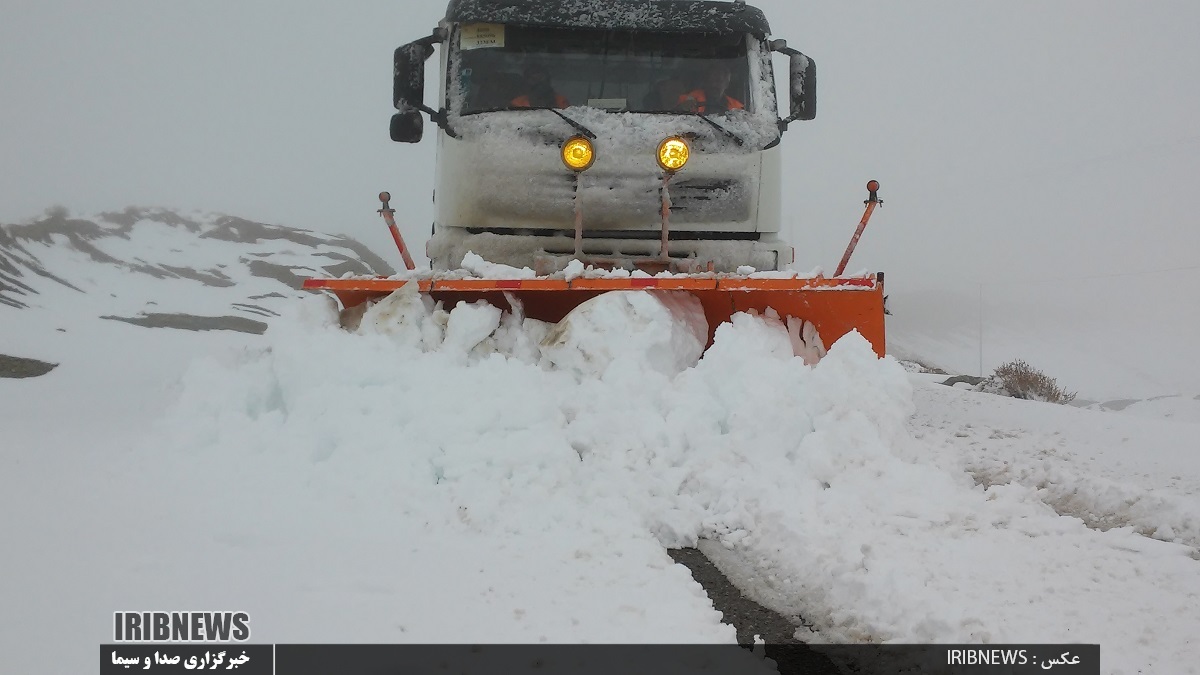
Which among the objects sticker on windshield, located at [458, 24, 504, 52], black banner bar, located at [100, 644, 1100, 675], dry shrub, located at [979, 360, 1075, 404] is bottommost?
dry shrub, located at [979, 360, 1075, 404]

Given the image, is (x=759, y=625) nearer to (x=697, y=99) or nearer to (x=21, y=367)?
(x=697, y=99)

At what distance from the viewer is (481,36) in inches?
227

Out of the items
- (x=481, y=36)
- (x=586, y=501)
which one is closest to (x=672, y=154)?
(x=481, y=36)

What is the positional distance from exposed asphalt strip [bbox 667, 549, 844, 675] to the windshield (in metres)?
3.70

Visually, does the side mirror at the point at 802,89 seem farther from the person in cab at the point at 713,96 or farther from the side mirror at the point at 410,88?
the side mirror at the point at 410,88

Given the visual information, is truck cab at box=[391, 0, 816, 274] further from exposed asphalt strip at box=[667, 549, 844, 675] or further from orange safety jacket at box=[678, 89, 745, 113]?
exposed asphalt strip at box=[667, 549, 844, 675]

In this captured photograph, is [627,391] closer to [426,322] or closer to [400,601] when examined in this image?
[426,322]

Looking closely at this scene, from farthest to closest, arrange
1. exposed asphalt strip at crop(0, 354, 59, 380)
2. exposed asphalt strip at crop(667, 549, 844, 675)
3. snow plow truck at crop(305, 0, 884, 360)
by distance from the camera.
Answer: exposed asphalt strip at crop(0, 354, 59, 380)
snow plow truck at crop(305, 0, 884, 360)
exposed asphalt strip at crop(667, 549, 844, 675)

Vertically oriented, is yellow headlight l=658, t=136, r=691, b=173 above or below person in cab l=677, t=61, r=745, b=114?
below

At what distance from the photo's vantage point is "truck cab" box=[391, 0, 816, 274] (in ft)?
18.3

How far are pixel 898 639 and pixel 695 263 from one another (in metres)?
3.02

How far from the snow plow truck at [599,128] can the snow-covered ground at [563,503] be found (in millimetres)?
1449

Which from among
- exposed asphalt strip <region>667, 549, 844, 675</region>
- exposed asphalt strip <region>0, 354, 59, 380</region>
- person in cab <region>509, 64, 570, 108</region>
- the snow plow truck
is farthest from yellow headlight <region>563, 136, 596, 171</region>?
exposed asphalt strip <region>0, 354, 59, 380</region>

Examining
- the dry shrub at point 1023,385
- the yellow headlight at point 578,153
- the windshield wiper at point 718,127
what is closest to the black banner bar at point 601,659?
the yellow headlight at point 578,153
